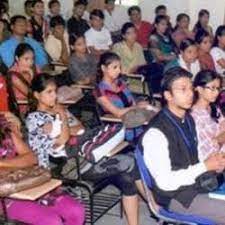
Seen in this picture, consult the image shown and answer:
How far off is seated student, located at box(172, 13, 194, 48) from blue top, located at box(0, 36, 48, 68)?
1972mm

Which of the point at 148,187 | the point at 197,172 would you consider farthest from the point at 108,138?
the point at 197,172

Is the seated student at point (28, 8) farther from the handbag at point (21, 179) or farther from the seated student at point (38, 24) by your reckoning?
the handbag at point (21, 179)

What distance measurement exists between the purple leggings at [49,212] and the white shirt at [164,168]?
1.70 ft

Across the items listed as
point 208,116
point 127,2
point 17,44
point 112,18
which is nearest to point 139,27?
point 112,18

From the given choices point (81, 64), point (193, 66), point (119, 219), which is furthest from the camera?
point (193, 66)

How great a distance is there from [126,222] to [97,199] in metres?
0.29

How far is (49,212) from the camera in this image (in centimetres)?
312

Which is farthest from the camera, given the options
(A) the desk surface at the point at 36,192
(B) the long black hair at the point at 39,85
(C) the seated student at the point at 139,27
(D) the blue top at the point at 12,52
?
(C) the seated student at the point at 139,27

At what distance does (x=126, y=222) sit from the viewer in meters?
3.96

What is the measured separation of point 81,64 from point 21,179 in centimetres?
283

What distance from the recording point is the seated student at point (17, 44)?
550 cm

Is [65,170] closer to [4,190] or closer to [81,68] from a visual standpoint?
[4,190]

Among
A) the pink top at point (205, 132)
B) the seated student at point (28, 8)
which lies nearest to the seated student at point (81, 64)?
the seated student at point (28, 8)

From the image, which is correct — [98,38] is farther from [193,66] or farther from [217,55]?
[193,66]
